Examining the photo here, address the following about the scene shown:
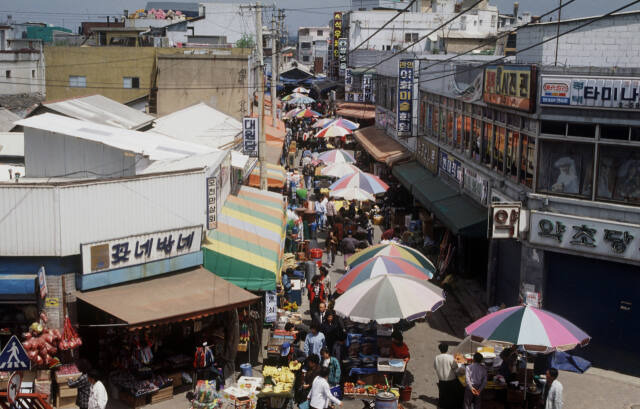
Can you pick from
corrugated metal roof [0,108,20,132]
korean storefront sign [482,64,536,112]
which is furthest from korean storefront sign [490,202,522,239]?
corrugated metal roof [0,108,20,132]

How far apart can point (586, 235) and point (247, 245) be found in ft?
25.9

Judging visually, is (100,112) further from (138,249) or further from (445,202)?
(138,249)

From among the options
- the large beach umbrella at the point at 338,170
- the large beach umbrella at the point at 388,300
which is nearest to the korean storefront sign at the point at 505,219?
the large beach umbrella at the point at 388,300

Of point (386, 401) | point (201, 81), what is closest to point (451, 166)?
point (386, 401)

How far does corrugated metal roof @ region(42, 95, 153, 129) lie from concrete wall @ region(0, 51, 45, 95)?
74.0 feet

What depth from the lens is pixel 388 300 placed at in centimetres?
1459

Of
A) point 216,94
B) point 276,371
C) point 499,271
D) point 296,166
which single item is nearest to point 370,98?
point 296,166

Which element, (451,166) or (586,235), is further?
(451,166)

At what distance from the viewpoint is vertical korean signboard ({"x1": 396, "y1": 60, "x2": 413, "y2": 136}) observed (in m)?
30.6

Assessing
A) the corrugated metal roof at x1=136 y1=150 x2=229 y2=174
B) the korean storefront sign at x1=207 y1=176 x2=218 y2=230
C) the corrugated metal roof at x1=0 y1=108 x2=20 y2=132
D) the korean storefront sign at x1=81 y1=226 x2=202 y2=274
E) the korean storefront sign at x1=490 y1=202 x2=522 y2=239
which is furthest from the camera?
the corrugated metal roof at x1=0 y1=108 x2=20 y2=132

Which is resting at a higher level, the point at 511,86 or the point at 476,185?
the point at 511,86

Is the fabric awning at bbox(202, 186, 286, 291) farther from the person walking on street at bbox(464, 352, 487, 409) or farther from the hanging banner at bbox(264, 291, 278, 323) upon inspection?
the person walking on street at bbox(464, 352, 487, 409)

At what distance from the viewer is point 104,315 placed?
13.9m

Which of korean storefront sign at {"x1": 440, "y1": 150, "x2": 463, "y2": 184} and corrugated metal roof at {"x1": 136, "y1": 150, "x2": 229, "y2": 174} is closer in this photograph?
corrugated metal roof at {"x1": 136, "y1": 150, "x2": 229, "y2": 174}
